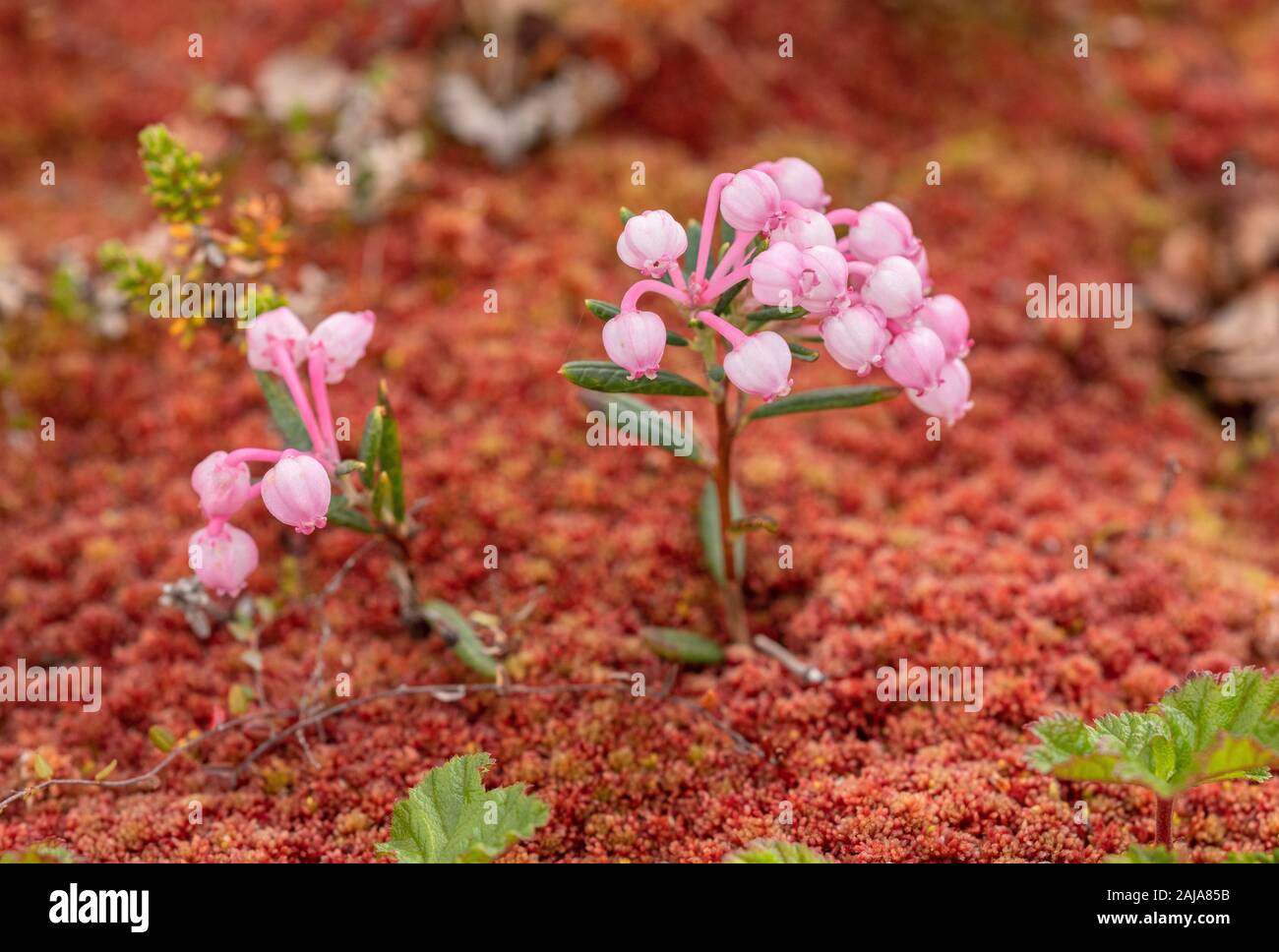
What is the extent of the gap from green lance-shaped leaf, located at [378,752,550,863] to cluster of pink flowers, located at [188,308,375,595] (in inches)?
22.7

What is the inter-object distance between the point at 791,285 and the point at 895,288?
0.23 m

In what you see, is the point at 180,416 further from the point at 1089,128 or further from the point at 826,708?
the point at 1089,128

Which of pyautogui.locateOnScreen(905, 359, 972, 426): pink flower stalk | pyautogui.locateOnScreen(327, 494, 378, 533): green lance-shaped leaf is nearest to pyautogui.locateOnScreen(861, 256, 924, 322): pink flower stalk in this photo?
pyautogui.locateOnScreen(905, 359, 972, 426): pink flower stalk

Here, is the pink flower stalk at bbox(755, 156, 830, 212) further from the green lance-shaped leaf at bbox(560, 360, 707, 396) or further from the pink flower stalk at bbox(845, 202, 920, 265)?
the green lance-shaped leaf at bbox(560, 360, 707, 396)

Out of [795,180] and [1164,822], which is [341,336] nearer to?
[795,180]

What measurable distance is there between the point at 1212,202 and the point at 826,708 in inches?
123

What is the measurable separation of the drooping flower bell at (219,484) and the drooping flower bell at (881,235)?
1384 millimetres

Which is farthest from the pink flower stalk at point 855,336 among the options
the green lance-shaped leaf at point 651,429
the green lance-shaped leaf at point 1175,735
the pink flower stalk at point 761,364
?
the green lance-shaped leaf at point 1175,735

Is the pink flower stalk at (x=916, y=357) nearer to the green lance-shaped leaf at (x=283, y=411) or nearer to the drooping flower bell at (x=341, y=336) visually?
the drooping flower bell at (x=341, y=336)

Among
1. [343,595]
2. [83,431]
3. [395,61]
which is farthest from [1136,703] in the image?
[395,61]

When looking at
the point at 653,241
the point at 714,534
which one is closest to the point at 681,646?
the point at 714,534

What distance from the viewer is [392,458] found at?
8.54 ft

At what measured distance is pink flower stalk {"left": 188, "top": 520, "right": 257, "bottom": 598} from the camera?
2411mm

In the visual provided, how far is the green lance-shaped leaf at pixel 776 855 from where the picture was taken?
2.04m
